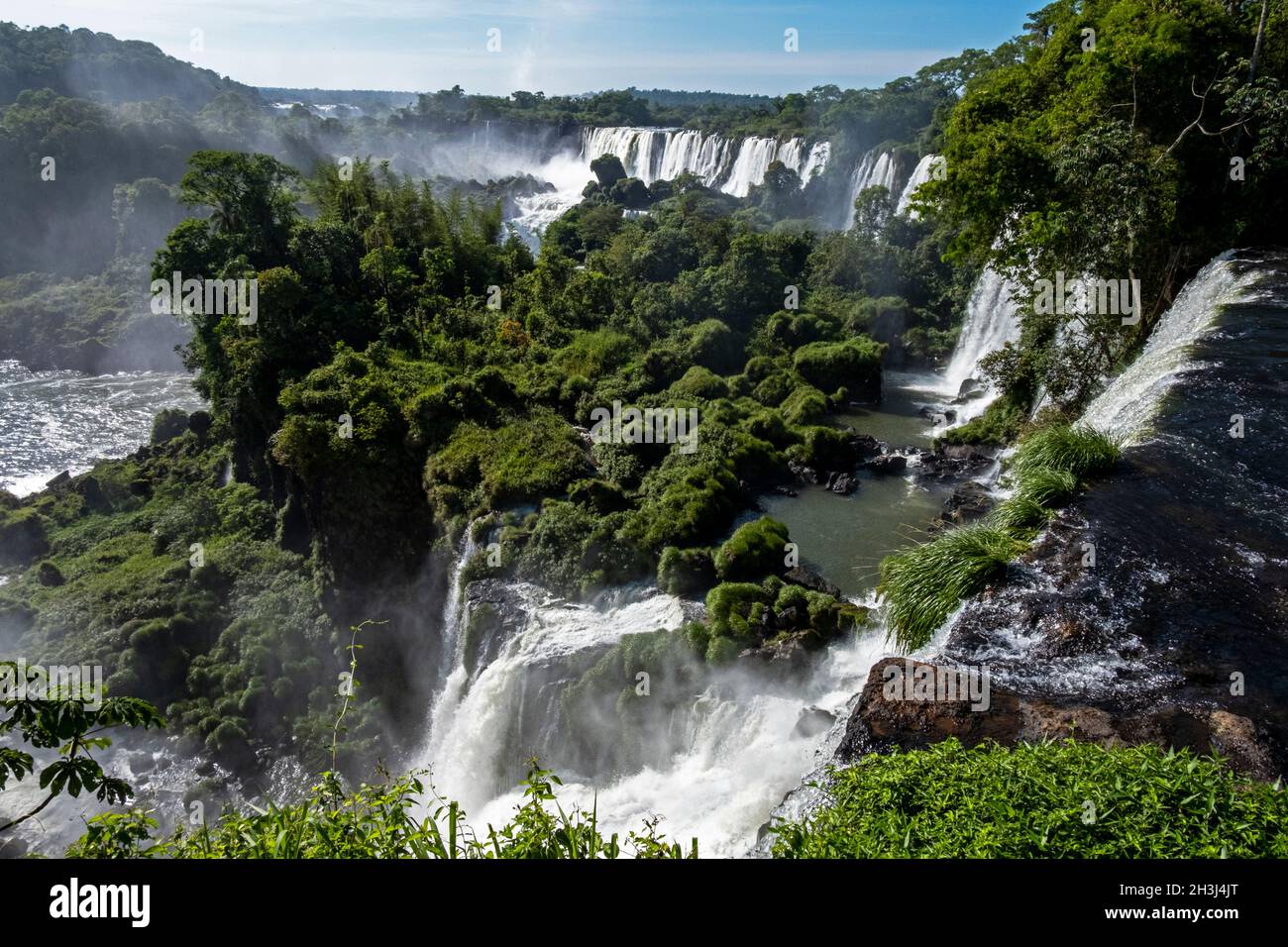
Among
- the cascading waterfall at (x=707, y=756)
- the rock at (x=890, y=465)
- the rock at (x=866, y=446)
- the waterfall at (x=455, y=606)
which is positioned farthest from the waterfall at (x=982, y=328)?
the waterfall at (x=455, y=606)

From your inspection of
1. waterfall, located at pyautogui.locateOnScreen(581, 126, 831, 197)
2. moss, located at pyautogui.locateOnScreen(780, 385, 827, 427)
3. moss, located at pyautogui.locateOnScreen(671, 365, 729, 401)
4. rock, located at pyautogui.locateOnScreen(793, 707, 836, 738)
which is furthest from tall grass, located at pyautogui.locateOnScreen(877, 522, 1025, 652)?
waterfall, located at pyautogui.locateOnScreen(581, 126, 831, 197)

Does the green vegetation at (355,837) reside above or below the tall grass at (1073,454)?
below

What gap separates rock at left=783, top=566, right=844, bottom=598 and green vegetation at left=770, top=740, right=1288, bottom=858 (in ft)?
37.3

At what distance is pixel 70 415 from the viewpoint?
43.4 m

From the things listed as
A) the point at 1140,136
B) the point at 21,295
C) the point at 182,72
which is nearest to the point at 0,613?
the point at 1140,136

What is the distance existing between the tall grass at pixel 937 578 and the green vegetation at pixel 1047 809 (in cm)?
268

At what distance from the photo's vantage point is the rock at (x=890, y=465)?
78.5ft

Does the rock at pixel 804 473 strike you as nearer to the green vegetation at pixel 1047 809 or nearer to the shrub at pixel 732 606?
the shrub at pixel 732 606

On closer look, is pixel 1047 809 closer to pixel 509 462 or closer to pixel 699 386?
pixel 509 462

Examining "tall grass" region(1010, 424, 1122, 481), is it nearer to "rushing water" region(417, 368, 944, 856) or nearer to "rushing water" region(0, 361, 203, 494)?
"rushing water" region(417, 368, 944, 856)

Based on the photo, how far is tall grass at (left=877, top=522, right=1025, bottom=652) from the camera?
820 cm

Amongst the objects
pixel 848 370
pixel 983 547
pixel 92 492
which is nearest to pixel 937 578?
pixel 983 547
